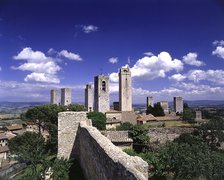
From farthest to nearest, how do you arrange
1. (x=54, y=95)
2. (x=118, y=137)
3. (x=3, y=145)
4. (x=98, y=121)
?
1. (x=54, y=95)
2. (x=3, y=145)
3. (x=98, y=121)
4. (x=118, y=137)

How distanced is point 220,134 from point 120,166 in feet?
83.1

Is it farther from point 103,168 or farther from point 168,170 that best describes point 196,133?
point 103,168

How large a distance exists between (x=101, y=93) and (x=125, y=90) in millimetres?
6268

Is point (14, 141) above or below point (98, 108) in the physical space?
below

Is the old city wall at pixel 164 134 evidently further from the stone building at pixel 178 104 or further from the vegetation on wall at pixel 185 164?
the stone building at pixel 178 104

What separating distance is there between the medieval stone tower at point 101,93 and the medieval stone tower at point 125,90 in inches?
142

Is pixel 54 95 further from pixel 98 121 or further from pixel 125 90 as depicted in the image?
pixel 98 121

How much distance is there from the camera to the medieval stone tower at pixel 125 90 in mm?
63125

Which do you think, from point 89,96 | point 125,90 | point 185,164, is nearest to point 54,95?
point 89,96

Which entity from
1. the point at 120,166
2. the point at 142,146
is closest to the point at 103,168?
the point at 120,166

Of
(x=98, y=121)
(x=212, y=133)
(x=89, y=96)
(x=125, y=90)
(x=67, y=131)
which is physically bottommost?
(x=212, y=133)

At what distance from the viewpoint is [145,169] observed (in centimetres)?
478

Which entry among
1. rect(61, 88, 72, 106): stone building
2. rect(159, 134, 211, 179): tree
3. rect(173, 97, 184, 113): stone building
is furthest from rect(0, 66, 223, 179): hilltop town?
rect(173, 97, 184, 113): stone building

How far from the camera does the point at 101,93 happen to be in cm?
6091
